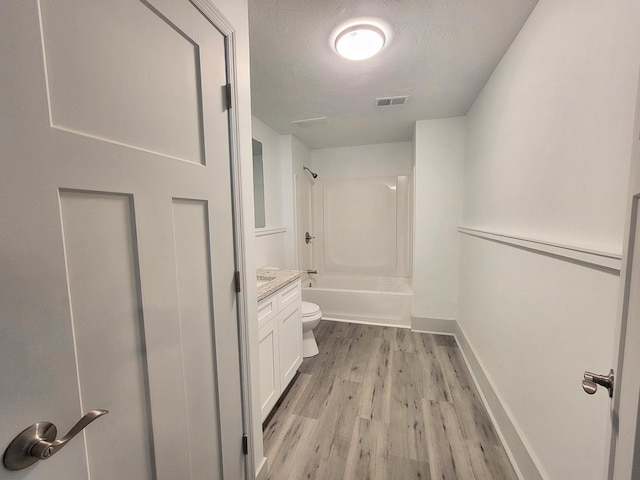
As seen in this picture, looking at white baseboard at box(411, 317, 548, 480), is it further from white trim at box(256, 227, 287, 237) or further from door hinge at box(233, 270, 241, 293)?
white trim at box(256, 227, 287, 237)

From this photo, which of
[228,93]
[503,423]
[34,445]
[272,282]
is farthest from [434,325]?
[34,445]

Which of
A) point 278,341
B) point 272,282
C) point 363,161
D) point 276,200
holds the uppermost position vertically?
point 363,161

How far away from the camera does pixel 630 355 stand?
1.69 feet

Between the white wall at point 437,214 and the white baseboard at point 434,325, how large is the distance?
0.10 ft

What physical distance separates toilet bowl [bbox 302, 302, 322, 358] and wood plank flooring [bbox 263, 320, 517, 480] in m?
0.08

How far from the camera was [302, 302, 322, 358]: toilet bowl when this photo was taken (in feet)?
7.62

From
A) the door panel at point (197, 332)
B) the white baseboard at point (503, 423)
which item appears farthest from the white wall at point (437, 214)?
the door panel at point (197, 332)

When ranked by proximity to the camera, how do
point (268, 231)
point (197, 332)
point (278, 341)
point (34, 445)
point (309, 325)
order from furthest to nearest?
point (268, 231) → point (309, 325) → point (278, 341) → point (197, 332) → point (34, 445)

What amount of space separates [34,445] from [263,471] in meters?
1.12

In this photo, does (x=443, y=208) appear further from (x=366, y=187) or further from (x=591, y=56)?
(x=591, y=56)

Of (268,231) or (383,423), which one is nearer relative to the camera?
(383,423)

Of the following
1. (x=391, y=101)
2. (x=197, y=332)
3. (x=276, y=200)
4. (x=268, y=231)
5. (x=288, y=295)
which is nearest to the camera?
(x=197, y=332)

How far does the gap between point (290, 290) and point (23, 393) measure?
1485mm

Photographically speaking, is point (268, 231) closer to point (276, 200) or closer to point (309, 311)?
point (276, 200)
